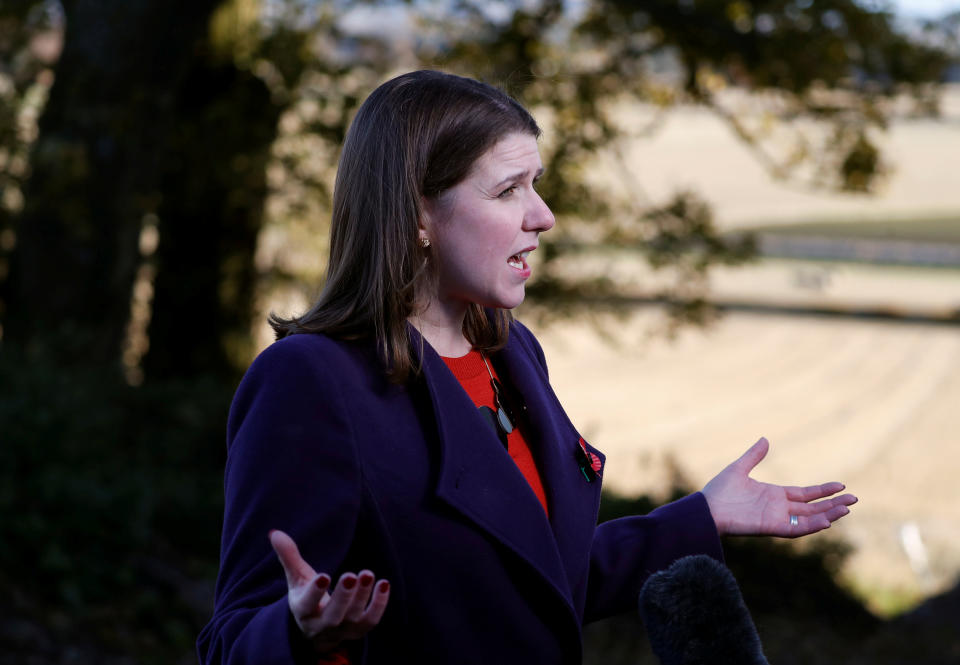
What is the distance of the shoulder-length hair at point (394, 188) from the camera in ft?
5.50

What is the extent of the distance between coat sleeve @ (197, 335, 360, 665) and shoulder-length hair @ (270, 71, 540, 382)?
0.13 metres

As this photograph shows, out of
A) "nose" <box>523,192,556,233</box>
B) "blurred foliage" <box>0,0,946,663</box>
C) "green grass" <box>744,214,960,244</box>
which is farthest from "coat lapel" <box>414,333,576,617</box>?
"green grass" <box>744,214,960,244</box>

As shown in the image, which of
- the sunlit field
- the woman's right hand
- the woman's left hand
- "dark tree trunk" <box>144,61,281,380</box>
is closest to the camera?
the woman's right hand

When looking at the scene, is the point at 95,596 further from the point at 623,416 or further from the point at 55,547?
the point at 623,416

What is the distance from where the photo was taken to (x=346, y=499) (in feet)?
4.91

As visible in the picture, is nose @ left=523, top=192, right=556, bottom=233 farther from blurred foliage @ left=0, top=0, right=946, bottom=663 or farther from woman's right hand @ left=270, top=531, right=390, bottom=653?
blurred foliage @ left=0, top=0, right=946, bottom=663

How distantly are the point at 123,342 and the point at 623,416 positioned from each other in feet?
43.8

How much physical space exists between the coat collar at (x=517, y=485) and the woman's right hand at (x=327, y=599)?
0.27m

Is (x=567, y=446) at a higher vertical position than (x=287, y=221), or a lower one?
lower

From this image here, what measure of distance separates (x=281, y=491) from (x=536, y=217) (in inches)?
21.9

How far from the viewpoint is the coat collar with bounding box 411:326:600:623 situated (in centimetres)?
159

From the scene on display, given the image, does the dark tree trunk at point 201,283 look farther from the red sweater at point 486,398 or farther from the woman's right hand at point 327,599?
the woman's right hand at point 327,599

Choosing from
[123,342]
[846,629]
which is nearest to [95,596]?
[123,342]

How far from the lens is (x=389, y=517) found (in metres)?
1.55
